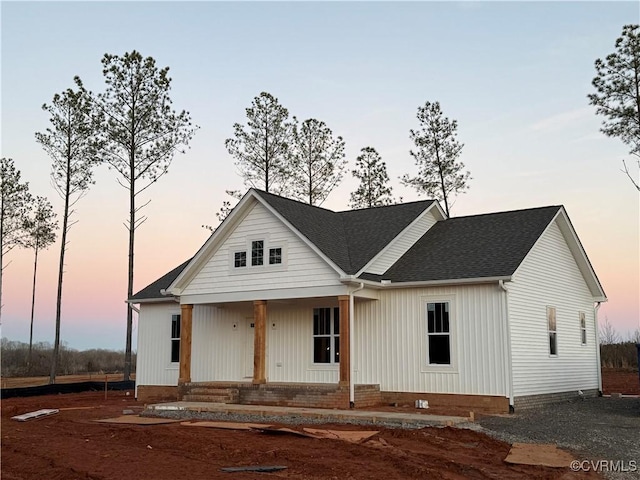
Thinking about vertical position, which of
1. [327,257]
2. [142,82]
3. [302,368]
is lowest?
[302,368]

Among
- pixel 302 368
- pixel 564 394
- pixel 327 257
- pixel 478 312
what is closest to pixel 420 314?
pixel 478 312

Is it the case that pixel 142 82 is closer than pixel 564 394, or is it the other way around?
pixel 564 394

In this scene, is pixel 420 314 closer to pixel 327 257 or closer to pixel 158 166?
pixel 327 257

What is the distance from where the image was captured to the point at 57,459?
423 inches

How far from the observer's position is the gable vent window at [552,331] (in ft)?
64.1

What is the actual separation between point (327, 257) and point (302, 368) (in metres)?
4.18

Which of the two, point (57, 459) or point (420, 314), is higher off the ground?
point (420, 314)

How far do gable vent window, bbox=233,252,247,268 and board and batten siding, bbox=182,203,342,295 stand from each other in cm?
12

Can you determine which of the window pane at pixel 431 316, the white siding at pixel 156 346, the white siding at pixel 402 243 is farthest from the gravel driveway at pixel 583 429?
the white siding at pixel 156 346

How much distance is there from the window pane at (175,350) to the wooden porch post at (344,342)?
25.4 ft

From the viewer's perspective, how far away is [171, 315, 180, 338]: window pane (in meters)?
23.0

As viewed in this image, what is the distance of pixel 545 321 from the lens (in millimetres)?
19250

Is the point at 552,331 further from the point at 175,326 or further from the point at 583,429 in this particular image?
the point at 175,326

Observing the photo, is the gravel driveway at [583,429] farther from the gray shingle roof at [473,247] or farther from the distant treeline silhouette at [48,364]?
the distant treeline silhouette at [48,364]
